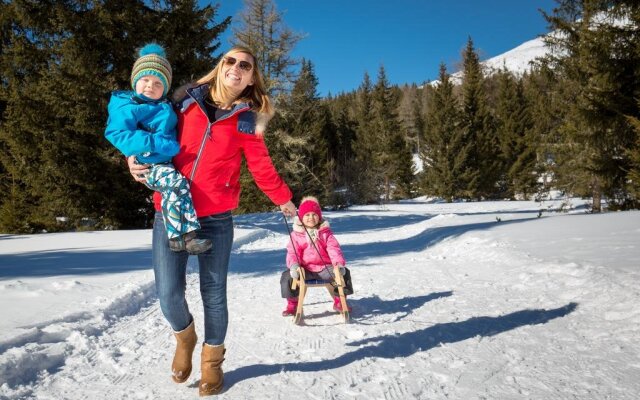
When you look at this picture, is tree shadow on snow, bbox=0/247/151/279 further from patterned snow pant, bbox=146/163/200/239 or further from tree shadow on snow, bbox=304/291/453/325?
patterned snow pant, bbox=146/163/200/239

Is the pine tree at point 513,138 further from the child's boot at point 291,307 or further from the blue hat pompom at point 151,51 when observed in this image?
the blue hat pompom at point 151,51

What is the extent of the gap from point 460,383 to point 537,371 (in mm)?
626

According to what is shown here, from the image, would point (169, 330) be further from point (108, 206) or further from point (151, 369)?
point (108, 206)

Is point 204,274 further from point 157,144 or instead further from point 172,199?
point 157,144

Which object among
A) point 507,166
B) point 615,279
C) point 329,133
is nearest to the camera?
point 615,279

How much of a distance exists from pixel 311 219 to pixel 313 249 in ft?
1.27

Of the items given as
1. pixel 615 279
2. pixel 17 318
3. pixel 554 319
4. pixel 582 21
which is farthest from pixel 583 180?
pixel 17 318

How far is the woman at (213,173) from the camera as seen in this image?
2324 millimetres

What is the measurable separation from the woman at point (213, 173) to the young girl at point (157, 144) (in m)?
0.10

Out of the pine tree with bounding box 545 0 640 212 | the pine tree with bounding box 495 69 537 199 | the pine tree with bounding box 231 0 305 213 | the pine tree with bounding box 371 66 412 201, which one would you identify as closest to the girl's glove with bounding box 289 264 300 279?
the pine tree with bounding box 545 0 640 212

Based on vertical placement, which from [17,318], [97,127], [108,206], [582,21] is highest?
[582,21]

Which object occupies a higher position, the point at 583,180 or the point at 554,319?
the point at 583,180

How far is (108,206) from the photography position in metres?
12.7

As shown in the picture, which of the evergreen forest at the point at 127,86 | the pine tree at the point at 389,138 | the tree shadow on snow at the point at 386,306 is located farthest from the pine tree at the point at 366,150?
the tree shadow on snow at the point at 386,306
